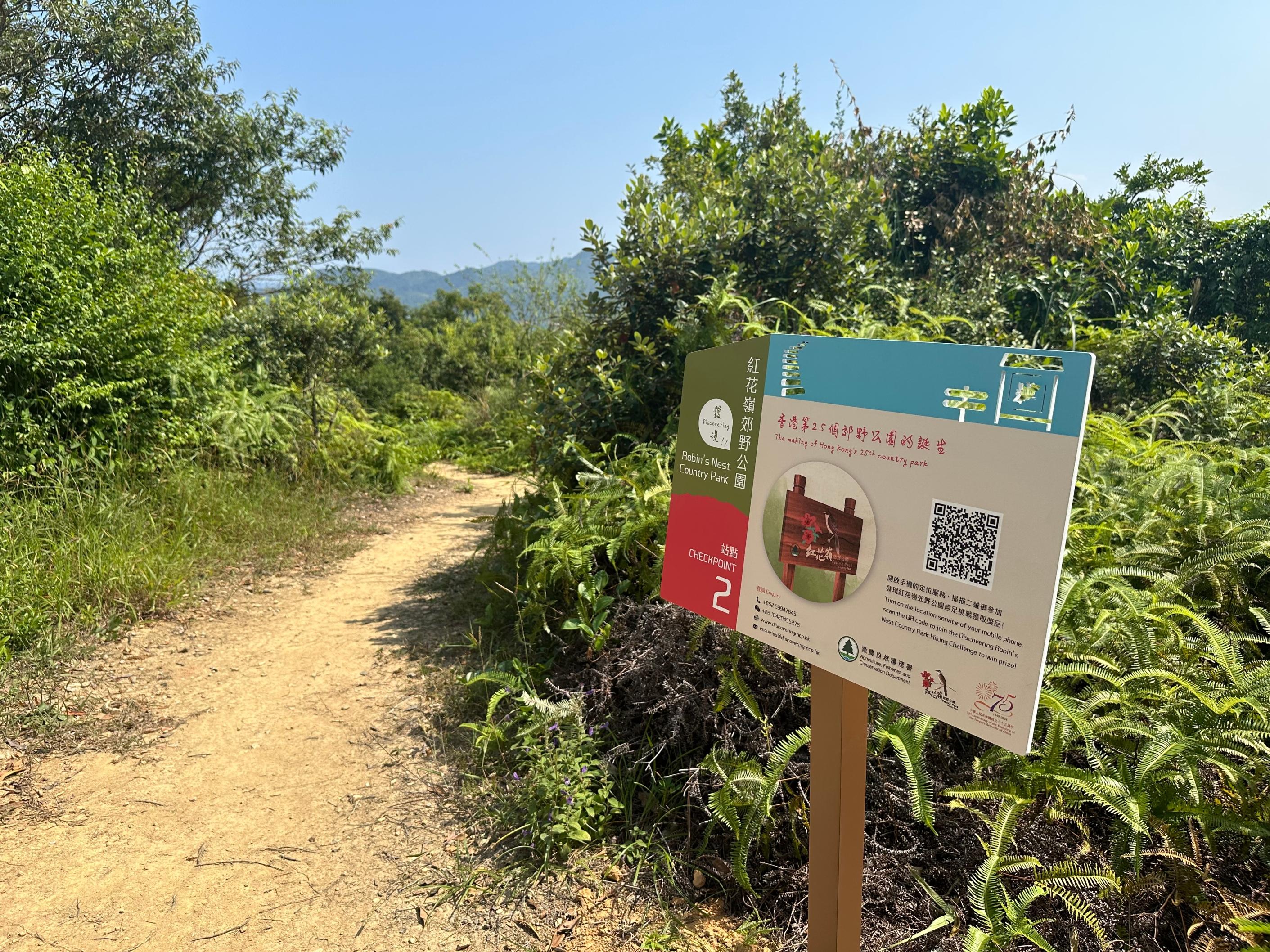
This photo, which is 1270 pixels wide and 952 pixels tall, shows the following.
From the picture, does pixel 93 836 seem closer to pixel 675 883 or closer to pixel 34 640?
pixel 34 640

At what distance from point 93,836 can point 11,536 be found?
8.34 ft

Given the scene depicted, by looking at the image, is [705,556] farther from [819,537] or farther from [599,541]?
[599,541]

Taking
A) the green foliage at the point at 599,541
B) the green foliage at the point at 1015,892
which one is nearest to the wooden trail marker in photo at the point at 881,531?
the green foliage at the point at 1015,892

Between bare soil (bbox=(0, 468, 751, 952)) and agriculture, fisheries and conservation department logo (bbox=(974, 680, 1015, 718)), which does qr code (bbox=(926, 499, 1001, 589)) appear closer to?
agriculture, fisheries and conservation department logo (bbox=(974, 680, 1015, 718))

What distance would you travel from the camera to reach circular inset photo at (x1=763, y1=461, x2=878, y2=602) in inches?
61.9

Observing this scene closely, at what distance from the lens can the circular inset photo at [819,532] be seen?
1.57 metres

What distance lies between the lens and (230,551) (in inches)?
218

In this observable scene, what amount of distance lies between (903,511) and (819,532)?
0.23 m

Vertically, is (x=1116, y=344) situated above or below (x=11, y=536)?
above

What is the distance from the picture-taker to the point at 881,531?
1520 mm

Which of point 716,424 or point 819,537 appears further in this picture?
point 716,424

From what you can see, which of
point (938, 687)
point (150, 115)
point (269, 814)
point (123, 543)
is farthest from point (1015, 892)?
point (150, 115)

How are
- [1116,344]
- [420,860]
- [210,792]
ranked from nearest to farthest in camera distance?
[420,860] < [210,792] < [1116,344]

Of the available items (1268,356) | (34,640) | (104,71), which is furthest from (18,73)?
(1268,356)
